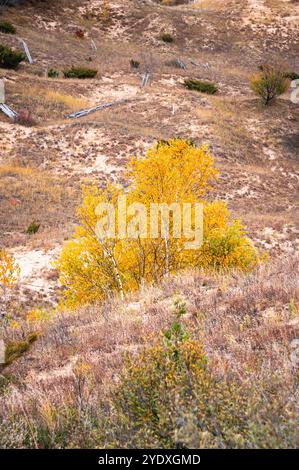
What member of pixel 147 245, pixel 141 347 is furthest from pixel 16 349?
pixel 147 245

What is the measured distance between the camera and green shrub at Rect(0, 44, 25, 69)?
1454 inches

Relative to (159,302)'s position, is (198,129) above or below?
above

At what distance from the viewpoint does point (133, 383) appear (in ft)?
10.9

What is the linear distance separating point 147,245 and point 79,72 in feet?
110

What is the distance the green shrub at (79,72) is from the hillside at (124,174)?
35.0 inches

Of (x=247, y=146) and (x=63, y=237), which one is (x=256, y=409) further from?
(x=247, y=146)

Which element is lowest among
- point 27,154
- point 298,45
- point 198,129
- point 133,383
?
point 133,383

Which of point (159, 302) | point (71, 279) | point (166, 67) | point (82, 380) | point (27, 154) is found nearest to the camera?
point (82, 380)

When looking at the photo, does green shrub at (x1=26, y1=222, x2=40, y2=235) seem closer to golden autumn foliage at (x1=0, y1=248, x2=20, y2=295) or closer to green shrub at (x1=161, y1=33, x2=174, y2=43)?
golden autumn foliage at (x1=0, y1=248, x2=20, y2=295)

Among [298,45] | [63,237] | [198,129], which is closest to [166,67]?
[198,129]

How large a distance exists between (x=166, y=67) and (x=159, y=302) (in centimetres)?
4435

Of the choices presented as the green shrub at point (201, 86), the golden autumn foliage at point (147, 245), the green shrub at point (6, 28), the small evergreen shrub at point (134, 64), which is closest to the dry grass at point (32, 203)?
the golden autumn foliage at point (147, 245)

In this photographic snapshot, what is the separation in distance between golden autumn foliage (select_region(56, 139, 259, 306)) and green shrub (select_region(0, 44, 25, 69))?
30.1 metres

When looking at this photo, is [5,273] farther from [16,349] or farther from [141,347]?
[141,347]
